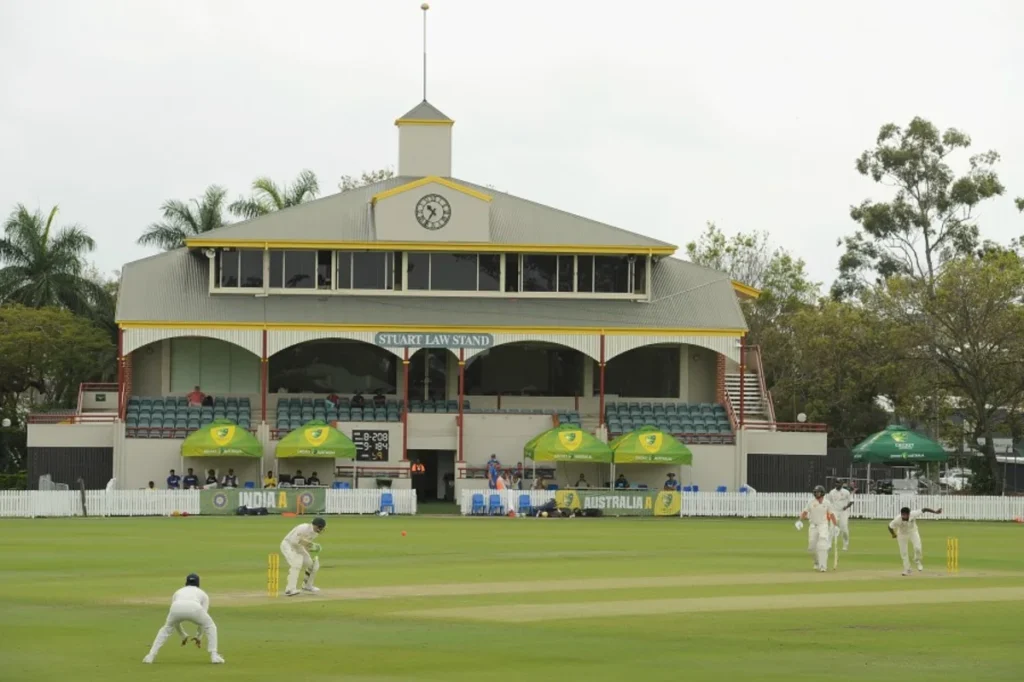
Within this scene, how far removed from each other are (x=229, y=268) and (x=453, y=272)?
316 inches

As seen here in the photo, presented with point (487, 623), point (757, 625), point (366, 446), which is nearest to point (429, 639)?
point (487, 623)

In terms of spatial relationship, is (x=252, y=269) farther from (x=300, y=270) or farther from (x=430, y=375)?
(x=430, y=375)

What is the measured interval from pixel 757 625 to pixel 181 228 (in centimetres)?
5758

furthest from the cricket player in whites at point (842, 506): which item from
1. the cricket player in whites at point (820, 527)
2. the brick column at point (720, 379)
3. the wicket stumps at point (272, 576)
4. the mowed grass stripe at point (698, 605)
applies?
the brick column at point (720, 379)

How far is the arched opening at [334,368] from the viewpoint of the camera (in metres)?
60.2

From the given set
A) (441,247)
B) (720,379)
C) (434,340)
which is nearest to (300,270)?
(441,247)

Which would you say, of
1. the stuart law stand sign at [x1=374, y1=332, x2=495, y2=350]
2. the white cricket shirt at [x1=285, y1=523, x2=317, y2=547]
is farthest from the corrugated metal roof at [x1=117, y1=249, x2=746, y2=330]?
the white cricket shirt at [x1=285, y1=523, x2=317, y2=547]

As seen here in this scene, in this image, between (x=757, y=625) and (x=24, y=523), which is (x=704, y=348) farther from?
(x=757, y=625)

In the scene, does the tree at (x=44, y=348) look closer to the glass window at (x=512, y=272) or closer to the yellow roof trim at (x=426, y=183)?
the yellow roof trim at (x=426, y=183)

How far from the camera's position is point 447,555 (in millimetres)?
35156

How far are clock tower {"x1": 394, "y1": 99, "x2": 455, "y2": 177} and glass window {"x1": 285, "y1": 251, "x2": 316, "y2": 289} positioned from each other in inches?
280

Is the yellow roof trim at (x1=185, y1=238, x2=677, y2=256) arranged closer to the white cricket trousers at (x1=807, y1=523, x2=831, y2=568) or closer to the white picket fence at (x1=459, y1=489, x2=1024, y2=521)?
the white picket fence at (x1=459, y1=489, x2=1024, y2=521)

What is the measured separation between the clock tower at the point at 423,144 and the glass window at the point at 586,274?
24.6 feet

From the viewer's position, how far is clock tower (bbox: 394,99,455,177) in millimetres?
65125
